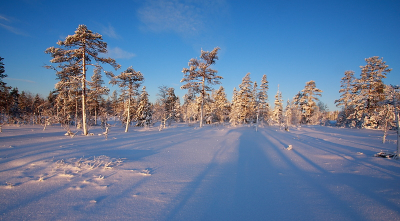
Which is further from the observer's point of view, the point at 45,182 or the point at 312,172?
the point at 312,172

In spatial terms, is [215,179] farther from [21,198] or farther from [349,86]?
[349,86]

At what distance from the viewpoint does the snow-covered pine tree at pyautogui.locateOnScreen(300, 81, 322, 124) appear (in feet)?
122

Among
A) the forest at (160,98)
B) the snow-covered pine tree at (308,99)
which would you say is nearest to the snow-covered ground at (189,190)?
the forest at (160,98)

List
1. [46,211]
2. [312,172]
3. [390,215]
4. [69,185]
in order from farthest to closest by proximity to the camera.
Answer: [312,172], [69,185], [390,215], [46,211]

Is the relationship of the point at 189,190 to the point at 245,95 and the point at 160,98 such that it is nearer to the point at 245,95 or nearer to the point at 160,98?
the point at 160,98

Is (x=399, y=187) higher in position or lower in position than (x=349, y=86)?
lower

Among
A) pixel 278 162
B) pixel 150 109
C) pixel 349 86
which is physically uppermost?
pixel 349 86

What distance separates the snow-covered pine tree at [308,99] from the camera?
122 ft

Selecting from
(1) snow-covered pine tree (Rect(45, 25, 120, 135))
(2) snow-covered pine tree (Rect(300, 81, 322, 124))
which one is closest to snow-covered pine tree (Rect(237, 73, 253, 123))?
(2) snow-covered pine tree (Rect(300, 81, 322, 124))

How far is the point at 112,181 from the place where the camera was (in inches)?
166

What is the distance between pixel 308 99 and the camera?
124 feet

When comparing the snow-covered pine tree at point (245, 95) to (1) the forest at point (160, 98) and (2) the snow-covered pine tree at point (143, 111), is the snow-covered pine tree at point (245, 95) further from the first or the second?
(2) the snow-covered pine tree at point (143, 111)

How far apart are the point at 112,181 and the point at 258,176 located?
447 centimetres

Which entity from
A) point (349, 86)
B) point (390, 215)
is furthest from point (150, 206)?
point (349, 86)
